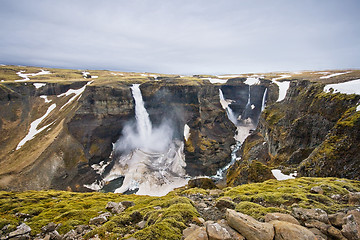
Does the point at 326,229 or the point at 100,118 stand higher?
the point at 326,229

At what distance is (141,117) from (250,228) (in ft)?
206

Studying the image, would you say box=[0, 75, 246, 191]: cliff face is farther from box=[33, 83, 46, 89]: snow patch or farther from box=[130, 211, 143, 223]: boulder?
box=[130, 211, 143, 223]: boulder

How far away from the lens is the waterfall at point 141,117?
6400 centimetres

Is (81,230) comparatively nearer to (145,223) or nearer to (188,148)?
(145,223)

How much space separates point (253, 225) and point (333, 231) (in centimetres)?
309

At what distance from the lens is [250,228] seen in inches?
223

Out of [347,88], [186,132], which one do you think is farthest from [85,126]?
[347,88]

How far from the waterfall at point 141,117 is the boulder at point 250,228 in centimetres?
5885

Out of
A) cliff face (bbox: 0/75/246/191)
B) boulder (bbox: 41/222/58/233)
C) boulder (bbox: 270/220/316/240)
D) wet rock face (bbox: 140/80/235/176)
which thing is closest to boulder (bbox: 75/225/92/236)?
boulder (bbox: 41/222/58/233)

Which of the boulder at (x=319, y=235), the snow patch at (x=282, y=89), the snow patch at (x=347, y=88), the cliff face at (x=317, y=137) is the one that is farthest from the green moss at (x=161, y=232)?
the snow patch at (x=282, y=89)

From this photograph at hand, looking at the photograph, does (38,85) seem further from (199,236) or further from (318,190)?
(318,190)

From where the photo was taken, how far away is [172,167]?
54.4 metres

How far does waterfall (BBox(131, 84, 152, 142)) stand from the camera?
6400cm

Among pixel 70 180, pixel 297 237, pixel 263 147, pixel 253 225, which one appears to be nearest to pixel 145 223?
pixel 253 225
